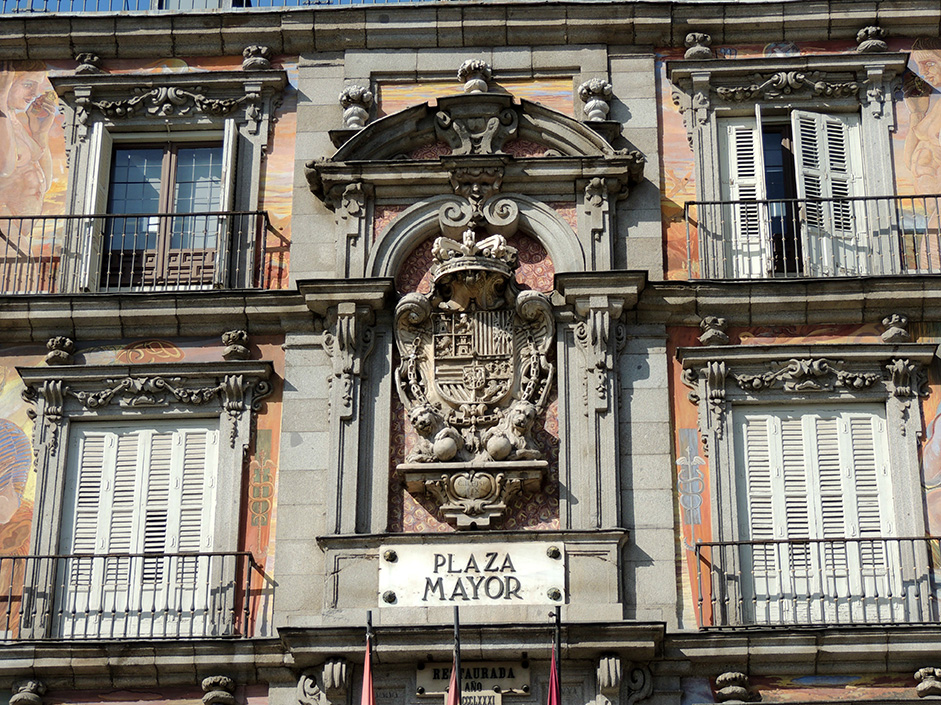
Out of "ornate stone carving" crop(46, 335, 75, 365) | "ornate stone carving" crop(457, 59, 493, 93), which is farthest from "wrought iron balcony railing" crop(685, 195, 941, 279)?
"ornate stone carving" crop(46, 335, 75, 365)

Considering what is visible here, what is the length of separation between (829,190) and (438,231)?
13.7ft

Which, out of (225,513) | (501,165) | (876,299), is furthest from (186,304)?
(876,299)

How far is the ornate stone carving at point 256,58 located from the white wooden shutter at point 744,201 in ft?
16.5

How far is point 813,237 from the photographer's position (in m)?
19.8

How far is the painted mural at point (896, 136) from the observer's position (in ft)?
65.1

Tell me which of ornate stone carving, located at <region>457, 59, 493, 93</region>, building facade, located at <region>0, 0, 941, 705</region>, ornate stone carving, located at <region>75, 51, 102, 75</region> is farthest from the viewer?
ornate stone carving, located at <region>75, 51, 102, 75</region>

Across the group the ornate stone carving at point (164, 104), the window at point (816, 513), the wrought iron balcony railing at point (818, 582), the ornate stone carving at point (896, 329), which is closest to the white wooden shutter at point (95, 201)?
the ornate stone carving at point (164, 104)

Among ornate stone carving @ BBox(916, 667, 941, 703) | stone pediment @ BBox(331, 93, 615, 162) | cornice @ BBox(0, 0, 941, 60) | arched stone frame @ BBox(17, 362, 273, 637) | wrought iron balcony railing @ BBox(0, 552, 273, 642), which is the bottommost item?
ornate stone carving @ BBox(916, 667, 941, 703)

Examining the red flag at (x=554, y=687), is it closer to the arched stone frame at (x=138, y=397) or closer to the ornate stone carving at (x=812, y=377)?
the ornate stone carving at (x=812, y=377)

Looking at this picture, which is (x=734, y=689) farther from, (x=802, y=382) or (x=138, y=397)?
(x=138, y=397)

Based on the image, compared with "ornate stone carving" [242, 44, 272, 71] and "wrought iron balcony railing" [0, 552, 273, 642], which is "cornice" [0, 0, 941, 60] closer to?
"ornate stone carving" [242, 44, 272, 71]

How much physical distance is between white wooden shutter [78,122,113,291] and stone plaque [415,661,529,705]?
5.65 meters

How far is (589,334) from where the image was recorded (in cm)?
1892

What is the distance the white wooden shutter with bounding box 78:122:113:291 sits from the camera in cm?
2002
